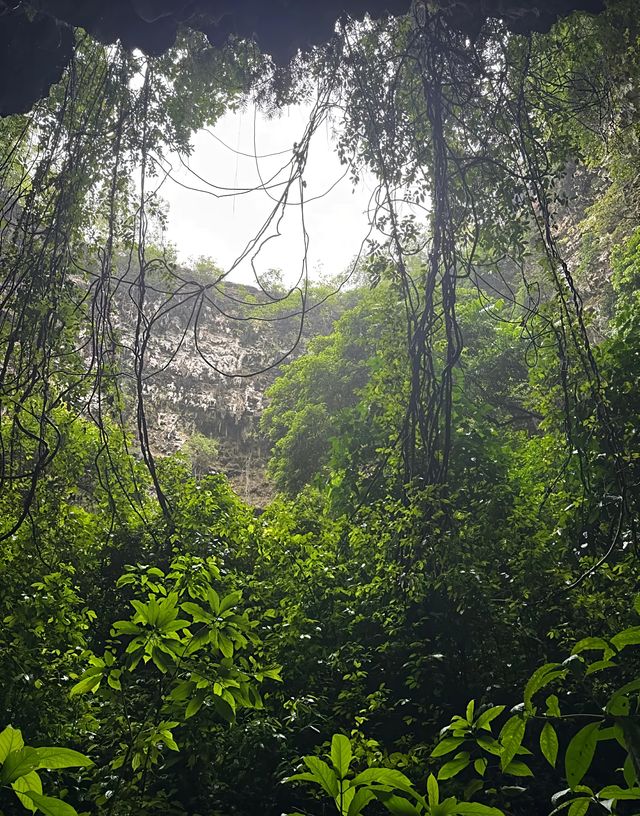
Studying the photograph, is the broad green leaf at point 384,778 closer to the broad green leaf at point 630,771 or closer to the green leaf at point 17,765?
the broad green leaf at point 630,771

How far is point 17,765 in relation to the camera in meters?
0.76

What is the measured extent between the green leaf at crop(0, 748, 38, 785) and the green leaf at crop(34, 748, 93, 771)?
13 mm

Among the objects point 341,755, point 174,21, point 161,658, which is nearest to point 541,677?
point 341,755

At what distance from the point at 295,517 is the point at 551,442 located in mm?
2150

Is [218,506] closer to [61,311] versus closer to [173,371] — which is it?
[61,311]

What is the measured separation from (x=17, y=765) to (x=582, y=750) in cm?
65

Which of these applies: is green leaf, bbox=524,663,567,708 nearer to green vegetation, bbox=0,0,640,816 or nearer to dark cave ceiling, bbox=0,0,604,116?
green vegetation, bbox=0,0,640,816

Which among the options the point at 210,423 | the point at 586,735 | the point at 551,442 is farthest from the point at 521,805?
the point at 210,423

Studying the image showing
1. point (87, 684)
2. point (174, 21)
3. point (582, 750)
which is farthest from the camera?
point (174, 21)

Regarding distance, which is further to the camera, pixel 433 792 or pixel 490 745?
pixel 490 745

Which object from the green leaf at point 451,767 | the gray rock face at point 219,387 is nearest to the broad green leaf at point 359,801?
the green leaf at point 451,767

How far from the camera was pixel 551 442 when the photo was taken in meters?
3.54

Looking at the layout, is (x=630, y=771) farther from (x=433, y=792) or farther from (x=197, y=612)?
(x=197, y=612)

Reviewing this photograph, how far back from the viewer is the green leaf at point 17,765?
0.75 m
